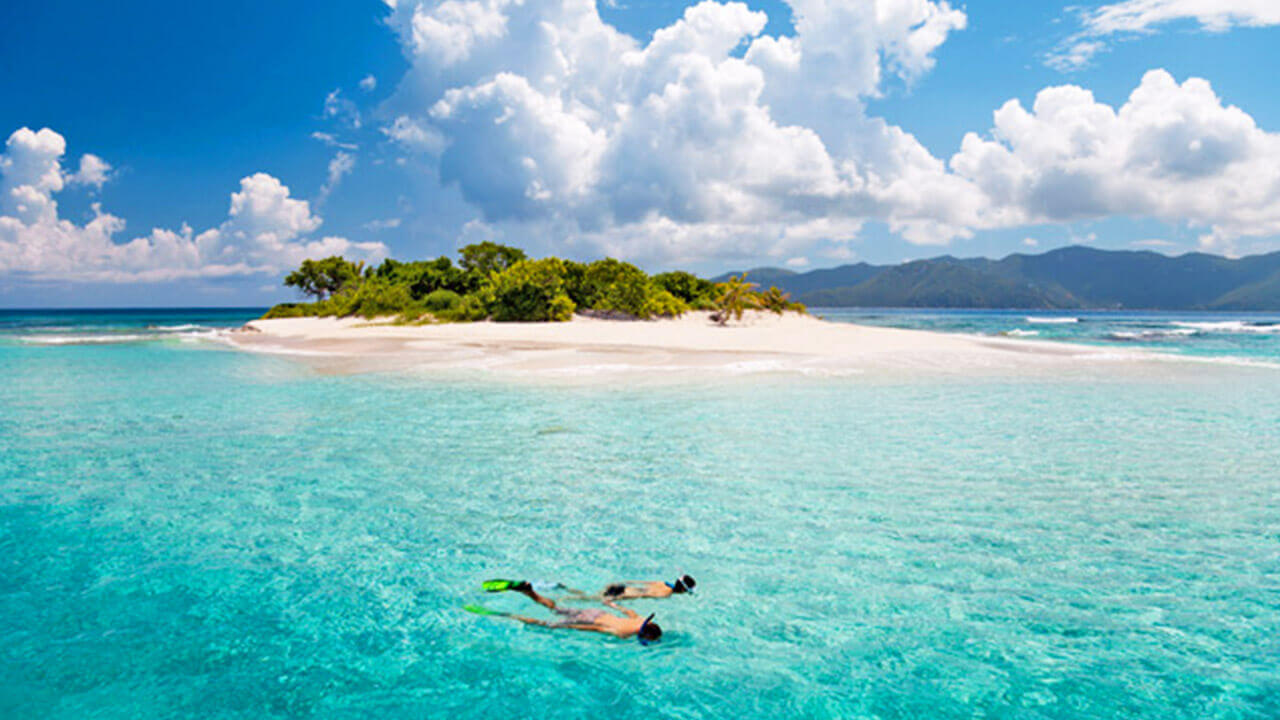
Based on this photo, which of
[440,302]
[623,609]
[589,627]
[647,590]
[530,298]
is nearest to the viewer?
[589,627]

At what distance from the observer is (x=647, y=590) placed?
630cm

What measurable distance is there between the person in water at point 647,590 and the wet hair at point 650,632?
73cm

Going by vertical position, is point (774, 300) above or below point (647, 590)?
above

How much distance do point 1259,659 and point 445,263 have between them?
71623mm

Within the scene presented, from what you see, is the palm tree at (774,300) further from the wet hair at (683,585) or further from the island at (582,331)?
the wet hair at (683,585)

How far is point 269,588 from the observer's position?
6.62 metres

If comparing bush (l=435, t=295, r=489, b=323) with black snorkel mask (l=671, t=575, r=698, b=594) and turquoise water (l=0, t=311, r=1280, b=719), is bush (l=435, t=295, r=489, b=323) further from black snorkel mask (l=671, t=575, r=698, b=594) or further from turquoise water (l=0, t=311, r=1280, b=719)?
black snorkel mask (l=671, t=575, r=698, b=594)

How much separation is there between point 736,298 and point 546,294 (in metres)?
15.9

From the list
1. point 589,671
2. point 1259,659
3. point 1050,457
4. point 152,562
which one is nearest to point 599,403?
point 1050,457

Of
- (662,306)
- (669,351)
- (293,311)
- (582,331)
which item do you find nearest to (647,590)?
(669,351)

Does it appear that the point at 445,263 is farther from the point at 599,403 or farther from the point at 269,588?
the point at 269,588

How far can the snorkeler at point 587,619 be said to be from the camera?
5.51 meters

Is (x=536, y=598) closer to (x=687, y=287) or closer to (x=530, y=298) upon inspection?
(x=530, y=298)

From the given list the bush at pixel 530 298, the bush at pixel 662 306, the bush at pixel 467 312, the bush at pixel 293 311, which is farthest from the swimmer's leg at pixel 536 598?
the bush at pixel 293 311
